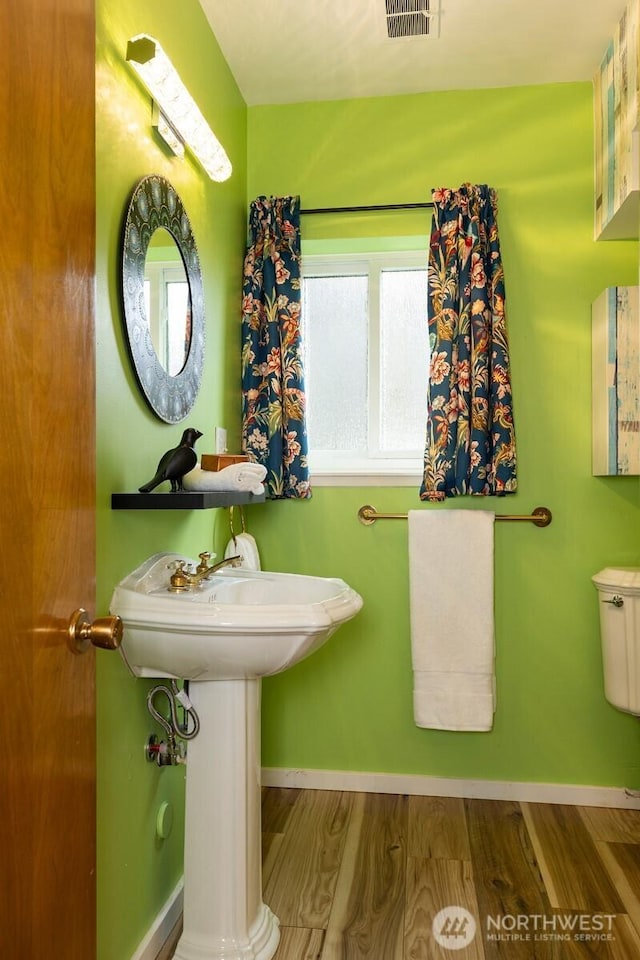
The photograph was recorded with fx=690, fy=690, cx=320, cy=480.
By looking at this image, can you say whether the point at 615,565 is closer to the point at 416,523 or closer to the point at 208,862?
the point at 416,523

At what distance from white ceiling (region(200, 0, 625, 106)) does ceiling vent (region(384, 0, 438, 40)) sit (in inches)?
1.2

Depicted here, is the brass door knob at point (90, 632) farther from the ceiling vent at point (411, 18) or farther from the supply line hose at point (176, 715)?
the ceiling vent at point (411, 18)

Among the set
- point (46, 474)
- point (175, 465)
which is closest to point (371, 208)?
point (175, 465)

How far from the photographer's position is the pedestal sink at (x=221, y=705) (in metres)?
1.44

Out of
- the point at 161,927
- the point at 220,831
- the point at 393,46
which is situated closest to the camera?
the point at 220,831

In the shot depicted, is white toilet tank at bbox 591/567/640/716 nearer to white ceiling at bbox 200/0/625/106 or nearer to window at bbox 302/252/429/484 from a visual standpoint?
window at bbox 302/252/429/484

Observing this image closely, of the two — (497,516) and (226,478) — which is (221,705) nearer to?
(226,478)

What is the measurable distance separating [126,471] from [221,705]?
58cm

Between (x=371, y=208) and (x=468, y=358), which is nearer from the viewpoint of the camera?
(x=468, y=358)

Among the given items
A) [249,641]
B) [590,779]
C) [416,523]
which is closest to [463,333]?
[416,523]

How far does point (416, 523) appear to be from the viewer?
2459 millimetres

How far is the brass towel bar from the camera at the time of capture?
246 centimetres

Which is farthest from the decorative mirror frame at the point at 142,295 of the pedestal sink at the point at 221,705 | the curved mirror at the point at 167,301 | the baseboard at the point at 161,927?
the baseboard at the point at 161,927

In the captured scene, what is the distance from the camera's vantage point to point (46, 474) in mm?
846
